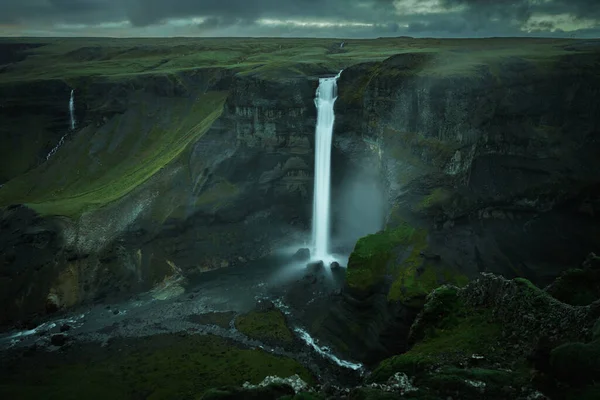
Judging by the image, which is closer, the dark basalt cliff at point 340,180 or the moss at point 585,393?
the moss at point 585,393

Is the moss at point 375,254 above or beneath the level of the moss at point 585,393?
beneath

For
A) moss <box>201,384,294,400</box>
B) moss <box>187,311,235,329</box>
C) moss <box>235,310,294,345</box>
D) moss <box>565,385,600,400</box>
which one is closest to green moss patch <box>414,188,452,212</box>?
moss <box>235,310,294,345</box>

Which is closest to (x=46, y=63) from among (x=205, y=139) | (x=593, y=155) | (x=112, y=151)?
(x=112, y=151)

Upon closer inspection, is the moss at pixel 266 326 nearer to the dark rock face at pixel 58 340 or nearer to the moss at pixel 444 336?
the moss at pixel 444 336

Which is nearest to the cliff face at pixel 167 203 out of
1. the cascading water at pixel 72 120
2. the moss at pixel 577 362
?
the cascading water at pixel 72 120

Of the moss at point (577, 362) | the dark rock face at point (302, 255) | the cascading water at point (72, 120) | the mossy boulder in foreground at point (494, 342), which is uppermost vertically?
the cascading water at point (72, 120)

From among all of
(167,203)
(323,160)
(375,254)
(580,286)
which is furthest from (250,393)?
(323,160)
